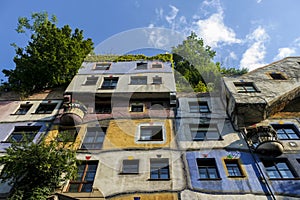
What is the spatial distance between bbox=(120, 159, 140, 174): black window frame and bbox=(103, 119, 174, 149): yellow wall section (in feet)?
2.80

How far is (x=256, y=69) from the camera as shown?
55.0 ft

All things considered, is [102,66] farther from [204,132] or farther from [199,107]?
[204,132]

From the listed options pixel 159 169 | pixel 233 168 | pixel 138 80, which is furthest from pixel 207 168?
pixel 138 80

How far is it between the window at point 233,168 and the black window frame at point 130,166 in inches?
154

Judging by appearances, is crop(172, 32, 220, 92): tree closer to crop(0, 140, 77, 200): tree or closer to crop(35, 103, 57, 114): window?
crop(35, 103, 57, 114): window

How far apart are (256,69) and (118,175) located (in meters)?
11.7

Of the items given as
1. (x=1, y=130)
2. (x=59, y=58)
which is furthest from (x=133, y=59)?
(x=1, y=130)

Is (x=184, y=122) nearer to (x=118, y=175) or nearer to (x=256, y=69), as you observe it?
(x=118, y=175)

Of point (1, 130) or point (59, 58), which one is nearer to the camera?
point (1, 130)

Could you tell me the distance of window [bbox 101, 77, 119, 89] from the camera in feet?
53.3

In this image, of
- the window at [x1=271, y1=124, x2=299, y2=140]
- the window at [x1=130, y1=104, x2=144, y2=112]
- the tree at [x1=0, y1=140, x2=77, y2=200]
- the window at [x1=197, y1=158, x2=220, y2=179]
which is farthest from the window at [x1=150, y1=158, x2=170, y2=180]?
the window at [x1=271, y1=124, x2=299, y2=140]

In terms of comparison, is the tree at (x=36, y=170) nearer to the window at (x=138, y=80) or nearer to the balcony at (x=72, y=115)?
the balcony at (x=72, y=115)

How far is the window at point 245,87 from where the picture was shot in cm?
1449

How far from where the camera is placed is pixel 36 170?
9297 millimetres
